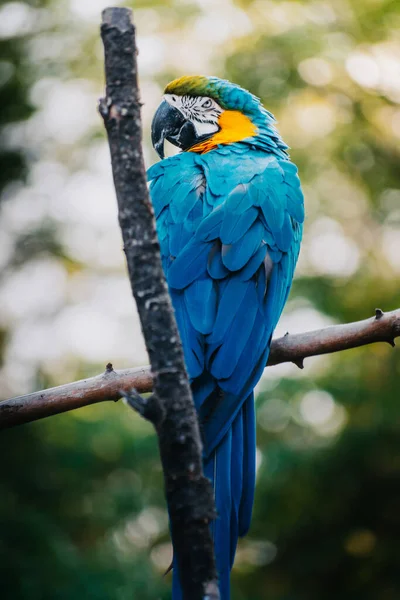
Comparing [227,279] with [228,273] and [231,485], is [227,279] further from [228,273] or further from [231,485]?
[231,485]

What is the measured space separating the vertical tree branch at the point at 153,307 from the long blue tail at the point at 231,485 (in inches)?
18.1

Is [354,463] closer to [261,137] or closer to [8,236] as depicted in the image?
[261,137]

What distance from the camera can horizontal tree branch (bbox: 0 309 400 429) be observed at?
226cm

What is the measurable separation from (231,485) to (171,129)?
190 centimetres

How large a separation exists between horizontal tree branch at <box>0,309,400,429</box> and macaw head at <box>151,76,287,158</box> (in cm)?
101

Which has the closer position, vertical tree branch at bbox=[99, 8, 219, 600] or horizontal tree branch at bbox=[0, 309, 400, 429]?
vertical tree branch at bbox=[99, 8, 219, 600]

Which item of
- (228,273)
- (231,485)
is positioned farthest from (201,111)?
(231,485)

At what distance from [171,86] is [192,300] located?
150 cm

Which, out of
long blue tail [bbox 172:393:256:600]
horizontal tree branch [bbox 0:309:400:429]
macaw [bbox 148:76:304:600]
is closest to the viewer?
long blue tail [bbox 172:393:256:600]

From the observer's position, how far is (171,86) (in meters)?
3.34

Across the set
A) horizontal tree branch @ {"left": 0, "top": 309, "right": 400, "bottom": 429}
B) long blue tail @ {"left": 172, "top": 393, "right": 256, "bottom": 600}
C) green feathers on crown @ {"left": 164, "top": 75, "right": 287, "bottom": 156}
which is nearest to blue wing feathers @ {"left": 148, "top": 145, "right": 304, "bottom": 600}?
long blue tail @ {"left": 172, "top": 393, "right": 256, "bottom": 600}

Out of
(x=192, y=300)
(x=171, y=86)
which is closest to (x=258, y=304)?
(x=192, y=300)

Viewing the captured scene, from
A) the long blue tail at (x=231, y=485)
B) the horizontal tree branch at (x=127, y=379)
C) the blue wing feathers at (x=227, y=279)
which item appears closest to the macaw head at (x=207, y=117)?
the blue wing feathers at (x=227, y=279)

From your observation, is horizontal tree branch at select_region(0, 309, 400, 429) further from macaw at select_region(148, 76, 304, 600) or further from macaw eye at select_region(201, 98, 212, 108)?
macaw eye at select_region(201, 98, 212, 108)
